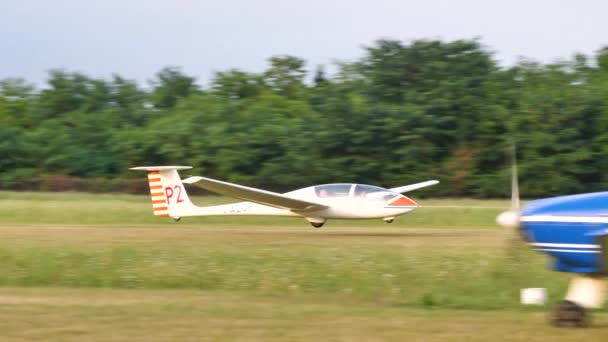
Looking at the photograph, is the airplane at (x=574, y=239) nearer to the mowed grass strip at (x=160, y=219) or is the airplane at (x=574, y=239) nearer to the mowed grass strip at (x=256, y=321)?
A: the mowed grass strip at (x=256, y=321)

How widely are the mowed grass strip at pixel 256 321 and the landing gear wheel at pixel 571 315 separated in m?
0.10

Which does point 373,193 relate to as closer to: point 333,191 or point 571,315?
point 333,191

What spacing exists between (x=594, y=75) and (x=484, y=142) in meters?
9.03

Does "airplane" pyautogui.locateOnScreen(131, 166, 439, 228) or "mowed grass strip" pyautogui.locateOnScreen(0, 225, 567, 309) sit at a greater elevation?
"airplane" pyautogui.locateOnScreen(131, 166, 439, 228)

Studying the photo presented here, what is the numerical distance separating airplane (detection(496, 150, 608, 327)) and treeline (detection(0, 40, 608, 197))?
29.8 m

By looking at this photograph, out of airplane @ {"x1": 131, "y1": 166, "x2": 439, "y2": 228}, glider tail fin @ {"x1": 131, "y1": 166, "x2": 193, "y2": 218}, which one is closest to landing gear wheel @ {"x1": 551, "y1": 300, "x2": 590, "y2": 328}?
airplane @ {"x1": 131, "y1": 166, "x2": 439, "y2": 228}

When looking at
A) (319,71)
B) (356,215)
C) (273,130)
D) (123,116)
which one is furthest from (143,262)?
(319,71)

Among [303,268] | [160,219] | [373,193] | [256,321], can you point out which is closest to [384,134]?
[160,219]

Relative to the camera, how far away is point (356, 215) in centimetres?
2188

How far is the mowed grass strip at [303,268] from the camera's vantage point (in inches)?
465

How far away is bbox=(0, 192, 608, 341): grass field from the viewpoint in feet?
27.1

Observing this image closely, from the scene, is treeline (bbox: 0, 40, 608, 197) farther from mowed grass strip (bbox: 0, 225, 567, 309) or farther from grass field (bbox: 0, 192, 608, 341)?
mowed grass strip (bbox: 0, 225, 567, 309)

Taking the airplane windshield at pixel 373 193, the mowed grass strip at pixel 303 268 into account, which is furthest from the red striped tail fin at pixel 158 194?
the mowed grass strip at pixel 303 268

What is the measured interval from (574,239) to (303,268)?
18.9ft
